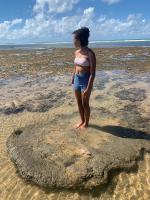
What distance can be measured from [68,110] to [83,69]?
2.42 metres

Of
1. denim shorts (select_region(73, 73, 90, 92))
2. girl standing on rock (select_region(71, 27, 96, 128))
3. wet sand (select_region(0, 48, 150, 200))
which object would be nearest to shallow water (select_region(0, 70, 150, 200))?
wet sand (select_region(0, 48, 150, 200))

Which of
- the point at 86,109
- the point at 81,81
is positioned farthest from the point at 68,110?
the point at 81,81

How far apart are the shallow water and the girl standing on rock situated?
31.8 inches

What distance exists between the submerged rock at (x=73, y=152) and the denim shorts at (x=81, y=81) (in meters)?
0.81

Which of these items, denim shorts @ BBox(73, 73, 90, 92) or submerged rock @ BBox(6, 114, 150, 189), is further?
denim shorts @ BBox(73, 73, 90, 92)

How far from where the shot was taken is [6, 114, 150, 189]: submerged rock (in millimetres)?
4344

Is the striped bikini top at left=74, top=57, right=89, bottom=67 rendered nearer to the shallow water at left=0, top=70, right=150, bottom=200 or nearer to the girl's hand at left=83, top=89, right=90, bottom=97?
the girl's hand at left=83, top=89, right=90, bottom=97

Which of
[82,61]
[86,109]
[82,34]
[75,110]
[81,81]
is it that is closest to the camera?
[82,34]

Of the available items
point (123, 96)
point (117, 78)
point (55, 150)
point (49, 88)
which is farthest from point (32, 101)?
point (117, 78)

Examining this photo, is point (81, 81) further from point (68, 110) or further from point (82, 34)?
point (68, 110)

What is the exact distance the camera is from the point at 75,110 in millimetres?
7633

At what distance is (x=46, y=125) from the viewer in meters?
6.14

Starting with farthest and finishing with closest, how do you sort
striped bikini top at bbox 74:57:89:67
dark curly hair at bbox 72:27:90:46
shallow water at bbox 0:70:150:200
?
striped bikini top at bbox 74:57:89:67 → dark curly hair at bbox 72:27:90:46 → shallow water at bbox 0:70:150:200

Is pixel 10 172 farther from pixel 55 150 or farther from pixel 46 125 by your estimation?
pixel 46 125
